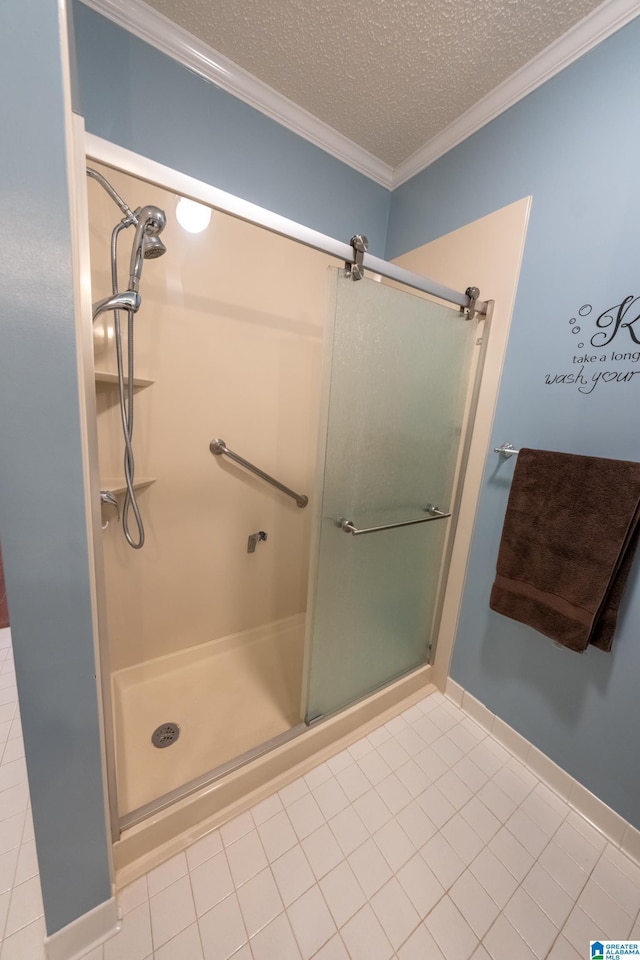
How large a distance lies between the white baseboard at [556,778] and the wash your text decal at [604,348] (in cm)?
128

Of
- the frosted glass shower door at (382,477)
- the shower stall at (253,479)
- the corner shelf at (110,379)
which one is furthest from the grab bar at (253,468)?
the frosted glass shower door at (382,477)

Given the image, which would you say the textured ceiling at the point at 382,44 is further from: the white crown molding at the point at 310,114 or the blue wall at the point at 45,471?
the blue wall at the point at 45,471

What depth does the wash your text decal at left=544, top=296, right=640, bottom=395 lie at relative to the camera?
36.7 inches

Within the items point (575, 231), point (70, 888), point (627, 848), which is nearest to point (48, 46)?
point (575, 231)

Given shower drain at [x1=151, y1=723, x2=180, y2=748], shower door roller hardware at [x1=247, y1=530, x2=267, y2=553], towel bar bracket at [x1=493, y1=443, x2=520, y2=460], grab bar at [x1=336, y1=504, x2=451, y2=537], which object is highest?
towel bar bracket at [x1=493, y1=443, x2=520, y2=460]

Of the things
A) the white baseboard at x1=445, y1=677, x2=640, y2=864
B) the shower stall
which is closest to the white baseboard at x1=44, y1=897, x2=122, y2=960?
the shower stall

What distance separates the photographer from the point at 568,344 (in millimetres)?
1067

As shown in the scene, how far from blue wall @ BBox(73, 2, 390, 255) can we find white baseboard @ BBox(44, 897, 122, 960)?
2.13m

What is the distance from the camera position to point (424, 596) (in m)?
1.50

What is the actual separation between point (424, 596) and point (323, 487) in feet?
2.68

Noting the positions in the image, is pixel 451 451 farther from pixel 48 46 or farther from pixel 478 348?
pixel 48 46

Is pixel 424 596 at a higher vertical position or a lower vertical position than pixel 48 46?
lower

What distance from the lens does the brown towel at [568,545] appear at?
3.08 feet

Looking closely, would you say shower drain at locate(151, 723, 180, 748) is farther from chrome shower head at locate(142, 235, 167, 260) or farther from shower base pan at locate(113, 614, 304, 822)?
chrome shower head at locate(142, 235, 167, 260)
